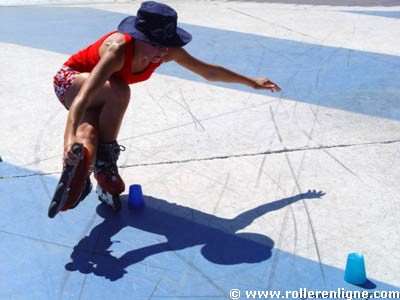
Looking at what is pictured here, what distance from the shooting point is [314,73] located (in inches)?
215

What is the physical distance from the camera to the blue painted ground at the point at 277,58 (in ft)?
16.4

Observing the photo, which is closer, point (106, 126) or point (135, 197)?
point (106, 126)

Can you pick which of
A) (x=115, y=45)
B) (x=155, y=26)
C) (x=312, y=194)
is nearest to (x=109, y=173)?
(x=115, y=45)

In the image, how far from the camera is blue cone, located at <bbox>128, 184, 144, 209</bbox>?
3.54 meters

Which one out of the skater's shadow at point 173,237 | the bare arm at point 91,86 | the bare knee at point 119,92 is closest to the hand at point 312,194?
the skater's shadow at point 173,237

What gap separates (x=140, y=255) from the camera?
3186mm

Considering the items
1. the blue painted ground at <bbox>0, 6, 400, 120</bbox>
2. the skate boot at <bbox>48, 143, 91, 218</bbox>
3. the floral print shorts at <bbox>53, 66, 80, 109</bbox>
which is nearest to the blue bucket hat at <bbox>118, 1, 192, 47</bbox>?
the floral print shorts at <bbox>53, 66, 80, 109</bbox>

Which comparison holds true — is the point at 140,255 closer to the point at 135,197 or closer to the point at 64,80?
the point at 135,197

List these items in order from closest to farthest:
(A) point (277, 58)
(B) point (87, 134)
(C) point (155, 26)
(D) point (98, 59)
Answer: (C) point (155, 26) < (B) point (87, 134) < (D) point (98, 59) < (A) point (277, 58)

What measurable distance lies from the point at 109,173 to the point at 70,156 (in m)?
0.55

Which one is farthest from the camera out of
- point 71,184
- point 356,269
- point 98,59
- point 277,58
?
point 277,58

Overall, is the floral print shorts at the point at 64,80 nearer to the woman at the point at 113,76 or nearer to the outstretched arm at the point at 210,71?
the woman at the point at 113,76

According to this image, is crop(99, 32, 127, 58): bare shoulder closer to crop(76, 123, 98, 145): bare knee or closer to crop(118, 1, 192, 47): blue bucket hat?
crop(118, 1, 192, 47): blue bucket hat

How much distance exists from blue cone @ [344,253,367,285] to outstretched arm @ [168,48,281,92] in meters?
1.12
